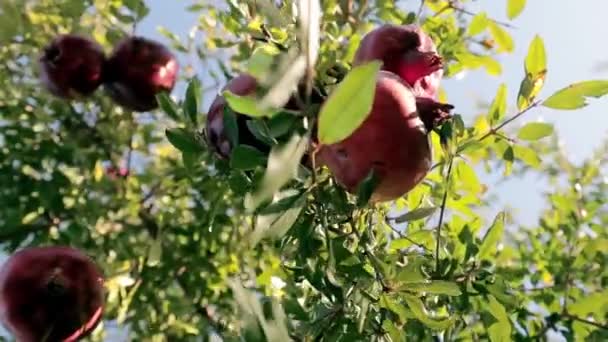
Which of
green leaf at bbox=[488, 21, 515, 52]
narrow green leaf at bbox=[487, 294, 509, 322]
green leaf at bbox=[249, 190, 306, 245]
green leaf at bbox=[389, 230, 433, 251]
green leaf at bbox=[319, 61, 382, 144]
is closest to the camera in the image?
green leaf at bbox=[319, 61, 382, 144]

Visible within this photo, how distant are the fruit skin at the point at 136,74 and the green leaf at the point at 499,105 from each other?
3.69 ft

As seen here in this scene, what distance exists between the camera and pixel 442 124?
0.86 m

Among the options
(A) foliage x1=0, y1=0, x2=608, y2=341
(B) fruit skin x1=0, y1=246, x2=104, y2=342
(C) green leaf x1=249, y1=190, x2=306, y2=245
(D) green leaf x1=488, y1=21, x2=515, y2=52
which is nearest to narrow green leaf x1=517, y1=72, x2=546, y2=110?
(A) foliage x1=0, y1=0, x2=608, y2=341

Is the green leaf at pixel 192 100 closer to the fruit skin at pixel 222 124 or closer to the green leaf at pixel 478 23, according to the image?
the fruit skin at pixel 222 124

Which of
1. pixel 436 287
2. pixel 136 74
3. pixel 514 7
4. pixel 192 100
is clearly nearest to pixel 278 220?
pixel 436 287

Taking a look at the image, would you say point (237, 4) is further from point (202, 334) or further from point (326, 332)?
point (202, 334)

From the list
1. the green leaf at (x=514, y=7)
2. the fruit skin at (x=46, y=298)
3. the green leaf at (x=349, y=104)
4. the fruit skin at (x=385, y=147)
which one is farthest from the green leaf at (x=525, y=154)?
the fruit skin at (x=46, y=298)

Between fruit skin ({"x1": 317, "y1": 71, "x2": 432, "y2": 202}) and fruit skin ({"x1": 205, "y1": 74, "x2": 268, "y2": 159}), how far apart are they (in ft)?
0.41

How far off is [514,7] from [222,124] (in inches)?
17.4

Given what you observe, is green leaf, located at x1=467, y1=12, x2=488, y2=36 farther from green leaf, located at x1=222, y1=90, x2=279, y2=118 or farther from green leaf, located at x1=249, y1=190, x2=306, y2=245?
green leaf, located at x1=222, y1=90, x2=279, y2=118

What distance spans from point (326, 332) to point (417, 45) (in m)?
0.32

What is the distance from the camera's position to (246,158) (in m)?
0.77

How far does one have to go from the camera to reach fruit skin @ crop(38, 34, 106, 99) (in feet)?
6.39

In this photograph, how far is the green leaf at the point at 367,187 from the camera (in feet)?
2.45
